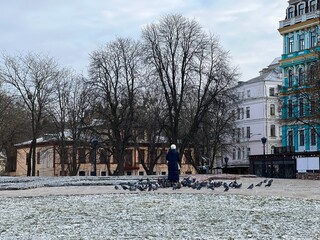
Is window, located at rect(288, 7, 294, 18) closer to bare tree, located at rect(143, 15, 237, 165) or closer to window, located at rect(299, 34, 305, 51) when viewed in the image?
window, located at rect(299, 34, 305, 51)

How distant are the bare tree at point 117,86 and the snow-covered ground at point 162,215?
95.2 feet

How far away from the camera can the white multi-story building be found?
268 ft

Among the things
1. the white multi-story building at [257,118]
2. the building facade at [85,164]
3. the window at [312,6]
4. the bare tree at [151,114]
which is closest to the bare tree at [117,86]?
the bare tree at [151,114]

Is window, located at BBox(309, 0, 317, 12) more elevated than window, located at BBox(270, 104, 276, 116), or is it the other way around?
window, located at BBox(309, 0, 317, 12)

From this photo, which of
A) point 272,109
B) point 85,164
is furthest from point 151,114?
point 272,109

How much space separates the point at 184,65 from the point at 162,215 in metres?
34.7

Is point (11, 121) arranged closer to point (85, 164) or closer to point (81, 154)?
point (81, 154)

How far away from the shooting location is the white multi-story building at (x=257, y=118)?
81688 mm

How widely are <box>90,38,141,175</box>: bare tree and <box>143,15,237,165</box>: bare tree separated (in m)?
2.82

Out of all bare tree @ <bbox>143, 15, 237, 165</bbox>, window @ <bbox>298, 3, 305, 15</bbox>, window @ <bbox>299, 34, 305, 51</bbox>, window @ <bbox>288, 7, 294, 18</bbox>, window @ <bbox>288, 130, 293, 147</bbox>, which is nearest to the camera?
bare tree @ <bbox>143, 15, 237, 165</bbox>

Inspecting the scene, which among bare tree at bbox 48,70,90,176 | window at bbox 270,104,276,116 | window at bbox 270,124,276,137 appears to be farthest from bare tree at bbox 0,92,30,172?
window at bbox 270,124,276,137

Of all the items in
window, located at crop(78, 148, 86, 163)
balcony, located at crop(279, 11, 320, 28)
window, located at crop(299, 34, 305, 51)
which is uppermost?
balcony, located at crop(279, 11, 320, 28)

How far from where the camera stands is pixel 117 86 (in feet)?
171

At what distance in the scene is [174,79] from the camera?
4959 cm
